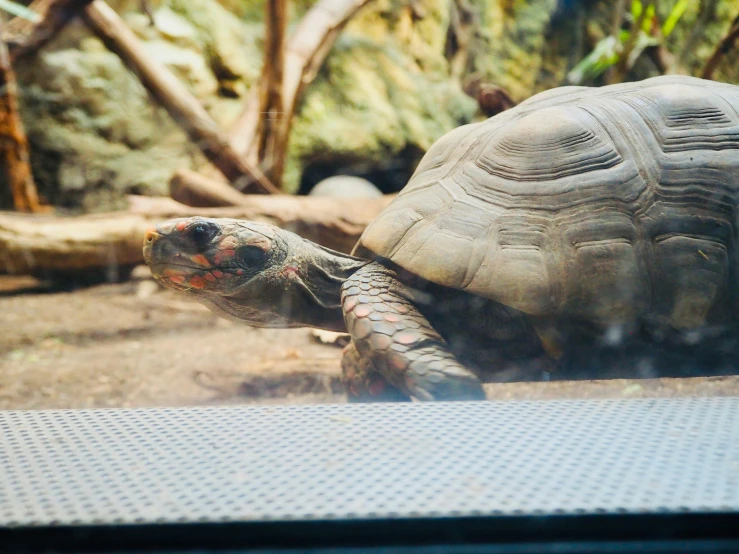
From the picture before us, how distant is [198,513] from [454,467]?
0.48 m

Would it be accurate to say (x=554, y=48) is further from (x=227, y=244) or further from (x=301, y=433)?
(x=301, y=433)

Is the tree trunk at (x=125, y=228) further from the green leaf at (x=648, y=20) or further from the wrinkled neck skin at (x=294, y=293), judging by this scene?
the green leaf at (x=648, y=20)

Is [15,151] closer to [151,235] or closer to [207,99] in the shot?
[207,99]

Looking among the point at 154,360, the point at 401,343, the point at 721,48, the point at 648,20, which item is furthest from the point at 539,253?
the point at 648,20

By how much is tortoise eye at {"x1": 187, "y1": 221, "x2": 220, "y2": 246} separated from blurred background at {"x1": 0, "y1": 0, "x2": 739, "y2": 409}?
0.84 metres

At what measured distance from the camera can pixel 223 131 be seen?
17.3 feet

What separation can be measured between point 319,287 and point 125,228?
2.70 m

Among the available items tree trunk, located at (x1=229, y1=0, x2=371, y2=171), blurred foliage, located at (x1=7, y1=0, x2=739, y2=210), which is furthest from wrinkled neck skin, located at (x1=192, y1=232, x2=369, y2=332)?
blurred foliage, located at (x1=7, y1=0, x2=739, y2=210)

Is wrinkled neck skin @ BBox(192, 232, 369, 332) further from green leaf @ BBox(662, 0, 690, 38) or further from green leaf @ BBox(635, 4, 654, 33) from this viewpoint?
green leaf @ BBox(662, 0, 690, 38)

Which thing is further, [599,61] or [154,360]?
[599,61]

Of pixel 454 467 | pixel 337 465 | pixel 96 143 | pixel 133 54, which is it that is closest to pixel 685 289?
pixel 454 467

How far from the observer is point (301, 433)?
1366 mm

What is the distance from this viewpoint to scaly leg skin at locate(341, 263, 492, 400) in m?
2.06

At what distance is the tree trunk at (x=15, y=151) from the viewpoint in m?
5.23
